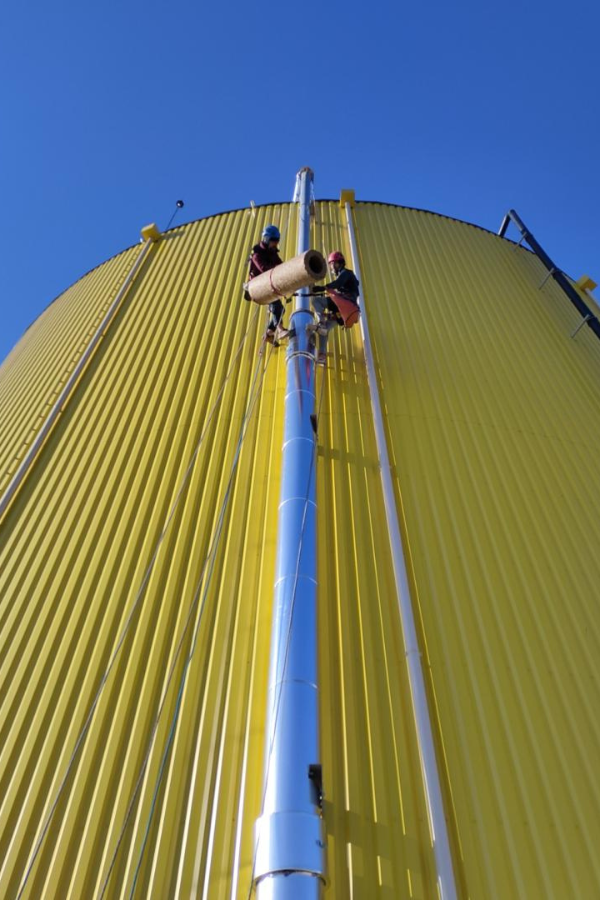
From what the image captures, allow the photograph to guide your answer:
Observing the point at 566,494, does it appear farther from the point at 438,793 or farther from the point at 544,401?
A: the point at 438,793

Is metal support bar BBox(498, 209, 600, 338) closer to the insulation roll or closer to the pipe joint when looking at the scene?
the insulation roll

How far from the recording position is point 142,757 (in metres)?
3.57

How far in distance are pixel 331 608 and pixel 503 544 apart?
1702mm

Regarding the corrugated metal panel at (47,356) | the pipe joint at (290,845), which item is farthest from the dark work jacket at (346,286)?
the pipe joint at (290,845)

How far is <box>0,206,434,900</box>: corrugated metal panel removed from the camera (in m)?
3.18

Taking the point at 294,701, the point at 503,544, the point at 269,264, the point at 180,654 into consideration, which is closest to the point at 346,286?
the point at 269,264

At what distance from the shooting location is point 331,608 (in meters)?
4.03

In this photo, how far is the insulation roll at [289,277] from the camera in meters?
4.45

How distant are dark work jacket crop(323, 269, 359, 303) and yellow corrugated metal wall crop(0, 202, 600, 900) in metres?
0.57

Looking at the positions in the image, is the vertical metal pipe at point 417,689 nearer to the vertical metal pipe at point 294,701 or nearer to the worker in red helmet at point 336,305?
the vertical metal pipe at point 294,701

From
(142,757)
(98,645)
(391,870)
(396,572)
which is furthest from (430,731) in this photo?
(98,645)

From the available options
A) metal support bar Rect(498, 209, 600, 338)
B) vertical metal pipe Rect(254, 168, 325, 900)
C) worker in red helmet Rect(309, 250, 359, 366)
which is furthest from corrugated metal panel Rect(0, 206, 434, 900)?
metal support bar Rect(498, 209, 600, 338)

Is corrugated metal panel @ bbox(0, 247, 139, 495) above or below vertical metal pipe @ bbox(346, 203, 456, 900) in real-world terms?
above

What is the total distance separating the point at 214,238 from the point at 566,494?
6607 mm
